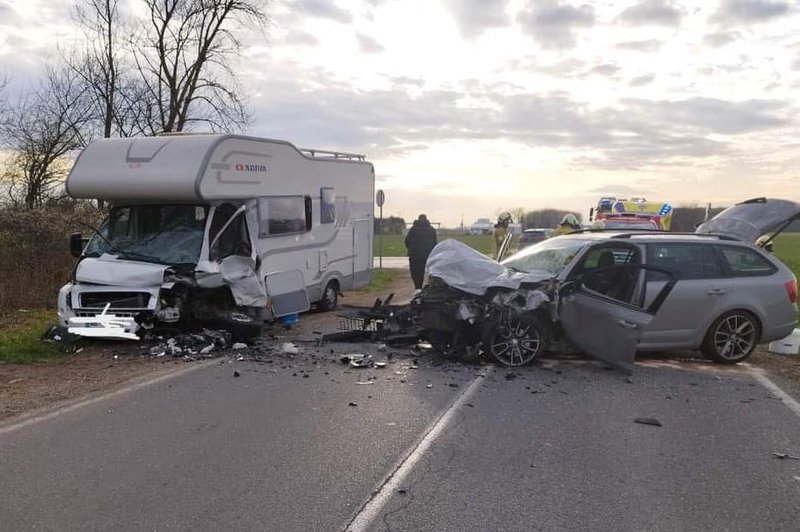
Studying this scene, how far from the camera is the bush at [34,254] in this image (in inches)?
502

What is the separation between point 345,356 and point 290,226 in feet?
11.9

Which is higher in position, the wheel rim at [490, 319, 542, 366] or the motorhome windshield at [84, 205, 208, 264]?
the motorhome windshield at [84, 205, 208, 264]

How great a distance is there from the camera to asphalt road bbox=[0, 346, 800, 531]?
388 cm

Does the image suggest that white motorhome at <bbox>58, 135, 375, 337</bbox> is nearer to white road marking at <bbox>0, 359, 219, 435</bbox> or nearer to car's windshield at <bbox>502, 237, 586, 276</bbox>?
white road marking at <bbox>0, 359, 219, 435</bbox>

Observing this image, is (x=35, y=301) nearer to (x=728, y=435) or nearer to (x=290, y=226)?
(x=290, y=226)

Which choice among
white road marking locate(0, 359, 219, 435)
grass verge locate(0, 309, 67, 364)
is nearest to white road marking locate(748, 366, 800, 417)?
white road marking locate(0, 359, 219, 435)

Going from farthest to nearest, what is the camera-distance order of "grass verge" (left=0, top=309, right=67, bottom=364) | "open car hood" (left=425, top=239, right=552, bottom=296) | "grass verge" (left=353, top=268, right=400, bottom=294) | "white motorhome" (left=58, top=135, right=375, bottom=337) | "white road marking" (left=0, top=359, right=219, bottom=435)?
"grass verge" (left=353, top=268, right=400, bottom=294) → "white motorhome" (left=58, top=135, right=375, bottom=337) → "grass verge" (left=0, top=309, right=67, bottom=364) → "open car hood" (left=425, top=239, right=552, bottom=296) → "white road marking" (left=0, top=359, right=219, bottom=435)

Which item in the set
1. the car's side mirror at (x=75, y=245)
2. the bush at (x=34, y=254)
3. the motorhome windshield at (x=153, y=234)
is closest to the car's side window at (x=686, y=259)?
the motorhome windshield at (x=153, y=234)

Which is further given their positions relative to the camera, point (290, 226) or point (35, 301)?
point (35, 301)

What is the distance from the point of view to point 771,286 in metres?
8.33

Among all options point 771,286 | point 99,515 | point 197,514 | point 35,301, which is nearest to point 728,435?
point 771,286

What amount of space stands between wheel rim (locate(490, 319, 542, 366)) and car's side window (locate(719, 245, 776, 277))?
107 inches

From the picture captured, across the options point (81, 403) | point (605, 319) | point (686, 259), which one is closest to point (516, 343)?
point (605, 319)

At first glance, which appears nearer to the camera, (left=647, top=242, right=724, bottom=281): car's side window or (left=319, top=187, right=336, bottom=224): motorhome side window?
(left=647, top=242, right=724, bottom=281): car's side window
